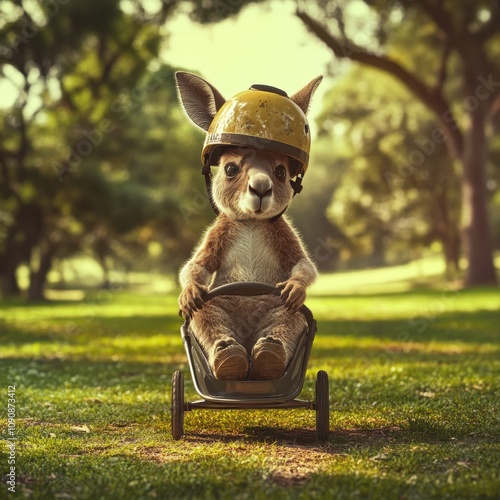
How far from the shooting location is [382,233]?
51.9 m

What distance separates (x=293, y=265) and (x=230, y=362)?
1.08m

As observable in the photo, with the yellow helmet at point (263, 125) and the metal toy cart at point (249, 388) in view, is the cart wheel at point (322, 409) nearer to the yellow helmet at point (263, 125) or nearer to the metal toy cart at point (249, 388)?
the metal toy cart at point (249, 388)

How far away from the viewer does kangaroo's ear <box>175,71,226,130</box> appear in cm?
658

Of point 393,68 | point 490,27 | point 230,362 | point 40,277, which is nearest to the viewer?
point 230,362

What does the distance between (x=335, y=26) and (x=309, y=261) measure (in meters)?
20.6

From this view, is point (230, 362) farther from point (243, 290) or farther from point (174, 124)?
point (174, 124)

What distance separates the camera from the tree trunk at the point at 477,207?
28828mm

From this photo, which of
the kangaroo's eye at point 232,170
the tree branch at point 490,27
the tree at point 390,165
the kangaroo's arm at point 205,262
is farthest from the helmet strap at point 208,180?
the tree at point 390,165

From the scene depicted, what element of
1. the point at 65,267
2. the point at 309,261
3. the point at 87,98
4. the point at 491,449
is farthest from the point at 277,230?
the point at 65,267

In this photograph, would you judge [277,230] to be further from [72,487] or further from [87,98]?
[87,98]

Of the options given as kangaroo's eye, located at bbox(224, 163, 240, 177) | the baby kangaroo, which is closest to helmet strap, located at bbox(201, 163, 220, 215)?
the baby kangaroo

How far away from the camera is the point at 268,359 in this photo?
562cm

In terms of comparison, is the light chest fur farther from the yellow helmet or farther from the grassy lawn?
the grassy lawn
